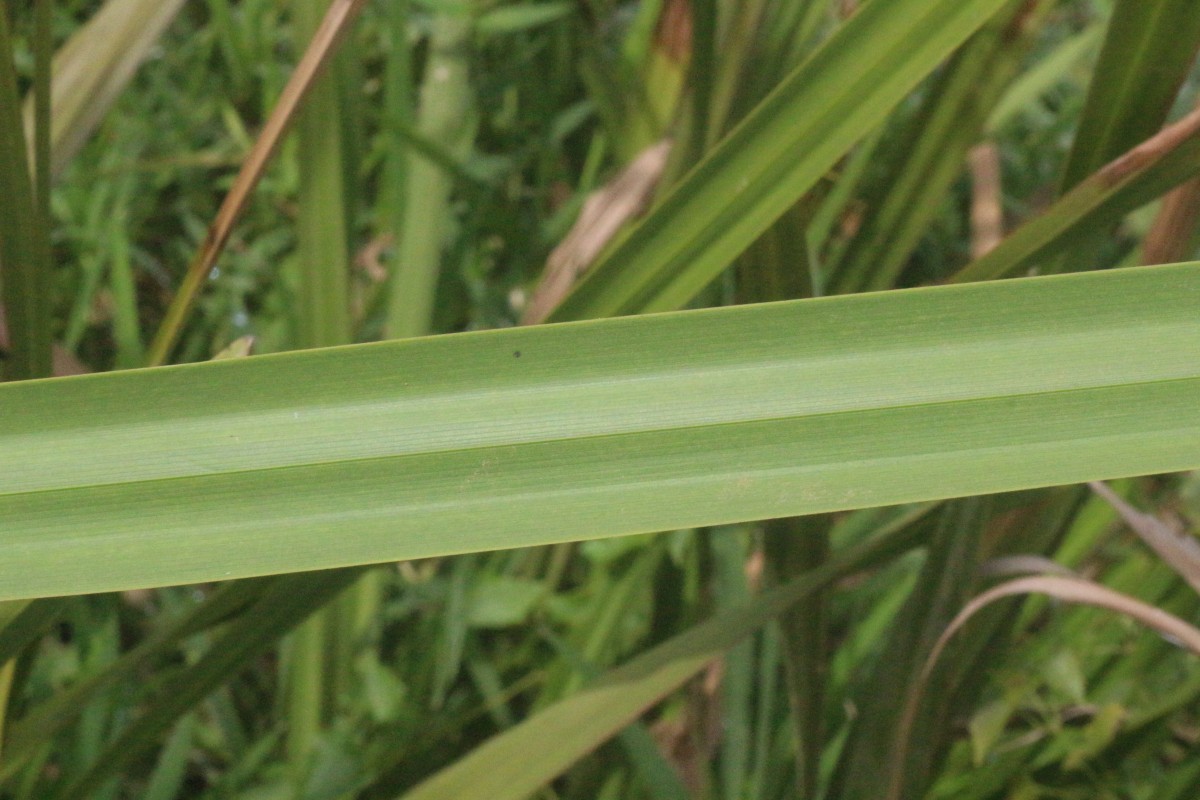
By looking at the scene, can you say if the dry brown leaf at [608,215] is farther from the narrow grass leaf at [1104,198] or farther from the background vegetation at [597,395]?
the narrow grass leaf at [1104,198]

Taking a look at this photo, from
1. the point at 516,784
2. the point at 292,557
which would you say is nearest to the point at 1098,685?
the point at 516,784

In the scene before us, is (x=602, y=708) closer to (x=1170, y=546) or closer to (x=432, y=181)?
(x=1170, y=546)

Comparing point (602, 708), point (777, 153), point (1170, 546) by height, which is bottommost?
point (602, 708)

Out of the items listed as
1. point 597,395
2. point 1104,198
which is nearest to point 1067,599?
point 1104,198

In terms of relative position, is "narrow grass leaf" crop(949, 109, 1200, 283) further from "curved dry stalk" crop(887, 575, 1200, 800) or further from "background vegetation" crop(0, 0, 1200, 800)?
"curved dry stalk" crop(887, 575, 1200, 800)

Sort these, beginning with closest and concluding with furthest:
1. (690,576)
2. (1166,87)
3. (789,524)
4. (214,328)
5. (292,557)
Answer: (292,557) → (1166,87) → (789,524) → (690,576) → (214,328)

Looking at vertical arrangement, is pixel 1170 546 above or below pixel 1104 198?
below

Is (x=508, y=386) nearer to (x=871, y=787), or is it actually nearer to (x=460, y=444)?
(x=460, y=444)
